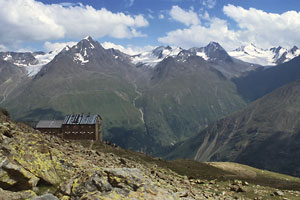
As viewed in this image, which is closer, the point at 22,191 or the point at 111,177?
the point at 22,191

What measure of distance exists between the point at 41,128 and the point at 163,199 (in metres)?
101

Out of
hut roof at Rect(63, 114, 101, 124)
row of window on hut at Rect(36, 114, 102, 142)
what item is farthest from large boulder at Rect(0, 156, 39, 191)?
hut roof at Rect(63, 114, 101, 124)

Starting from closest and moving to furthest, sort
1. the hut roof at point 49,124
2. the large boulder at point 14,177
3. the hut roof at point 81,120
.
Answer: the large boulder at point 14,177 < the hut roof at point 81,120 < the hut roof at point 49,124

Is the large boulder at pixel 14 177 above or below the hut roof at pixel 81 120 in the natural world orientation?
below

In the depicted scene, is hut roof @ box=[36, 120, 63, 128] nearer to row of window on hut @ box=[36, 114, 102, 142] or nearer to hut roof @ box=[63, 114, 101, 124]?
row of window on hut @ box=[36, 114, 102, 142]

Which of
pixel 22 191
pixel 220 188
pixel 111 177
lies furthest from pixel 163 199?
pixel 220 188

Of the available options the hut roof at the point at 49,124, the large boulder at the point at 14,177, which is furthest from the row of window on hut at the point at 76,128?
the large boulder at the point at 14,177

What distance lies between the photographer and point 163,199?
20.1m

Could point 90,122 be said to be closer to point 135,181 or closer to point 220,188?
point 220,188

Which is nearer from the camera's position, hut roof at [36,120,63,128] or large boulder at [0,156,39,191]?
large boulder at [0,156,39,191]

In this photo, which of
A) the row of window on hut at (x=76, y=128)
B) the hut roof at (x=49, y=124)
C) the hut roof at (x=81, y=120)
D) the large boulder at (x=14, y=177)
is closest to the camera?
the large boulder at (x=14, y=177)

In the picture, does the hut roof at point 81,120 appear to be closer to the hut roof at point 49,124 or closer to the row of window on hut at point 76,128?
the row of window on hut at point 76,128

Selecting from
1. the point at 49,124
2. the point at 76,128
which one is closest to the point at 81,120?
the point at 76,128

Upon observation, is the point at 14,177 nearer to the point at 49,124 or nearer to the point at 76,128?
the point at 76,128
